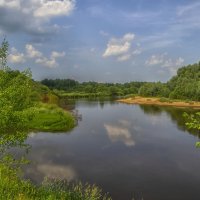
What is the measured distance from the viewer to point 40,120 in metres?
66.2

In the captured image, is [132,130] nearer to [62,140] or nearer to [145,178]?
[62,140]

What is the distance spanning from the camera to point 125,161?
4081 cm

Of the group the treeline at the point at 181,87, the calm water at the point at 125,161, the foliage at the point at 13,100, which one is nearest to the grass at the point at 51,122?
the calm water at the point at 125,161

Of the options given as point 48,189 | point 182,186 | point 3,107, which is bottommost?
point 182,186

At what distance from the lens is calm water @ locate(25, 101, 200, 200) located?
103ft

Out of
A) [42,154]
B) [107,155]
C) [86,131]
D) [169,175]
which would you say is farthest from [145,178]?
[86,131]

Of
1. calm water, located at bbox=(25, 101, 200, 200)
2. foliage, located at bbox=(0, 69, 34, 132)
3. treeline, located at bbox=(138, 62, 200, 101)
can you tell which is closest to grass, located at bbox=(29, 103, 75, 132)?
calm water, located at bbox=(25, 101, 200, 200)

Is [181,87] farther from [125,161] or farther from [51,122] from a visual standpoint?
[125,161]

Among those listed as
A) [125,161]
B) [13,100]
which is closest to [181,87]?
[125,161]

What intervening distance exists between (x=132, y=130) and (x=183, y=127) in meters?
12.1

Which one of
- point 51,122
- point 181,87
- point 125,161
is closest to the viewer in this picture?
point 125,161

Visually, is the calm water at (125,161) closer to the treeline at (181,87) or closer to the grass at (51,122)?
the grass at (51,122)

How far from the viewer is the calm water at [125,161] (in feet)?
103

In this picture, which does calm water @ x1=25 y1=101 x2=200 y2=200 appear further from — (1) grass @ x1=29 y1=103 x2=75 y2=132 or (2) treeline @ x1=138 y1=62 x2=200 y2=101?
(2) treeline @ x1=138 y1=62 x2=200 y2=101
